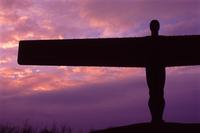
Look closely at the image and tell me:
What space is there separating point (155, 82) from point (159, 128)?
1.95 feet

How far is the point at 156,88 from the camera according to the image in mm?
2064

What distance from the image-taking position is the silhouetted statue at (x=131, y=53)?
6.81 ft

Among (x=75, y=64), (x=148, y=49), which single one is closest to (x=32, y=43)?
(x=75, y=64)

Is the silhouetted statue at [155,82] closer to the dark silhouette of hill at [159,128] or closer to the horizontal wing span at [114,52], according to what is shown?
the horizontal wing span at [114,52]

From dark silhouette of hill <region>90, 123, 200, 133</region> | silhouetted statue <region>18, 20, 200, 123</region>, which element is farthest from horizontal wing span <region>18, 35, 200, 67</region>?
dark silhouette of hill <region>90, 123, 200, 133</region>

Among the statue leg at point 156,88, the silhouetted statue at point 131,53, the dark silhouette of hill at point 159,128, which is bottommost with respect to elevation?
the dark silhouette of hill at point 159,128

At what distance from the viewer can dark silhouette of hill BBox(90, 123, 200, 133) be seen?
1492 mm

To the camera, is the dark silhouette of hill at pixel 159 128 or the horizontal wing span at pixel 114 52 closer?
the dark silhouette of hill at pixel 159 128

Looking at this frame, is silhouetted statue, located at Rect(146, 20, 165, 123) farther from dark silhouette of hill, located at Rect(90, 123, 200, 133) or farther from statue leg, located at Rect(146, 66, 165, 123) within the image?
dark silhouette of hill, located at Rect(90, 123, 200, 133)

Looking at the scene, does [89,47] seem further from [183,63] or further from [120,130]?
[120,130]

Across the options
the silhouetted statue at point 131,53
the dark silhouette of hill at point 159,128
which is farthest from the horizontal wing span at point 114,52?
the dark silhouette of hill at point 159,128

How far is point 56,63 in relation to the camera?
2256 mm

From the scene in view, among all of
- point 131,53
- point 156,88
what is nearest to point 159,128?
point 156,88

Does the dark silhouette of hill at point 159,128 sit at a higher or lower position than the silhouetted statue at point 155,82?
lower
